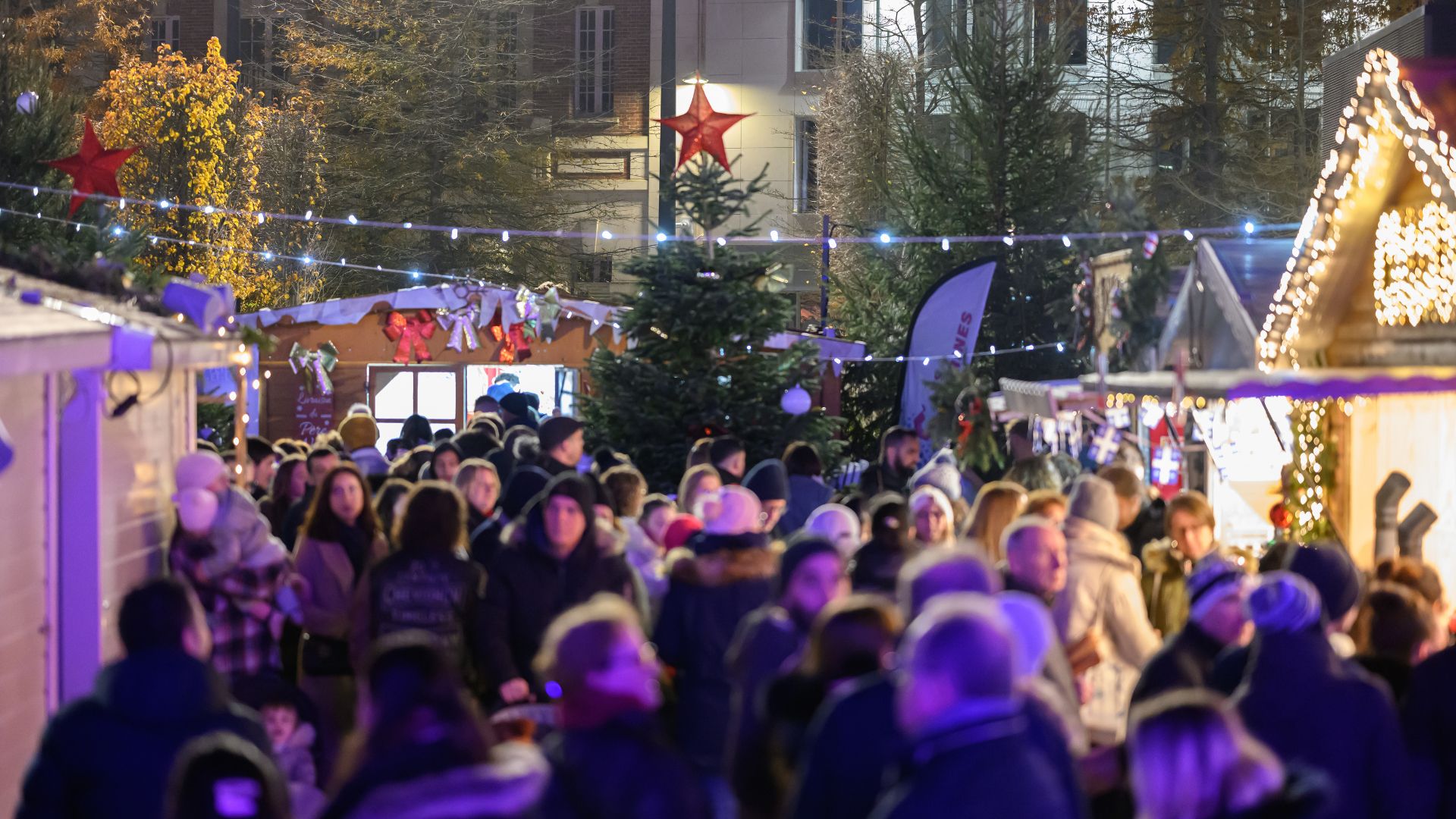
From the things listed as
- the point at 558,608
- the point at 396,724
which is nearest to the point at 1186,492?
the point at 558,608

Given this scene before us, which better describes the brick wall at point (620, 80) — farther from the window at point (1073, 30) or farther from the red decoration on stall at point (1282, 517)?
the red decoration on stall at point (1282, 517)

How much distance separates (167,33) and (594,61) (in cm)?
1489

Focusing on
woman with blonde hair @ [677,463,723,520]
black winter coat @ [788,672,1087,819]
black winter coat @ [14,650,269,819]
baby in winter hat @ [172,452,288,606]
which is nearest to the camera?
black winter coat @ [788,672,1087,819]

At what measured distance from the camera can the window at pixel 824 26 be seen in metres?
50.7

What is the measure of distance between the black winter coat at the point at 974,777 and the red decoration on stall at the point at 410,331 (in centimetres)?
2322

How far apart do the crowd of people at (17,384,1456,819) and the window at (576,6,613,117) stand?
44.0 metres

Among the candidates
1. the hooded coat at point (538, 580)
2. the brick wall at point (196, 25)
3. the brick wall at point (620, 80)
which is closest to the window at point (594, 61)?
the brick wall at point (620, 80)

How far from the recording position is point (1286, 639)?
16.3 ft

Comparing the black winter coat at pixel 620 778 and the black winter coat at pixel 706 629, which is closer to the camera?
the black winter coat at pixel 620 778

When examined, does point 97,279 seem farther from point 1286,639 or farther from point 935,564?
point 1286,639

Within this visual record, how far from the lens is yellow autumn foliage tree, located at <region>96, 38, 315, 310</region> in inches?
1693

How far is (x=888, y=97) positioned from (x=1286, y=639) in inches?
1543

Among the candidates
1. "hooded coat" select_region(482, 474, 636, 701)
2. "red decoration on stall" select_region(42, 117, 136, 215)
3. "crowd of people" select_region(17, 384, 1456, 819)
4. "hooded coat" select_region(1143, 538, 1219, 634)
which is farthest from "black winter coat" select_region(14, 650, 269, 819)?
"red decoration on stall" select_region(42, 117, 136, 215)

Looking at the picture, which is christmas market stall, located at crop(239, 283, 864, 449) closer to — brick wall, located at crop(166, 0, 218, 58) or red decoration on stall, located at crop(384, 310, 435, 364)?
red decoration on stall, located at crop(384, 310, 435, 364)
